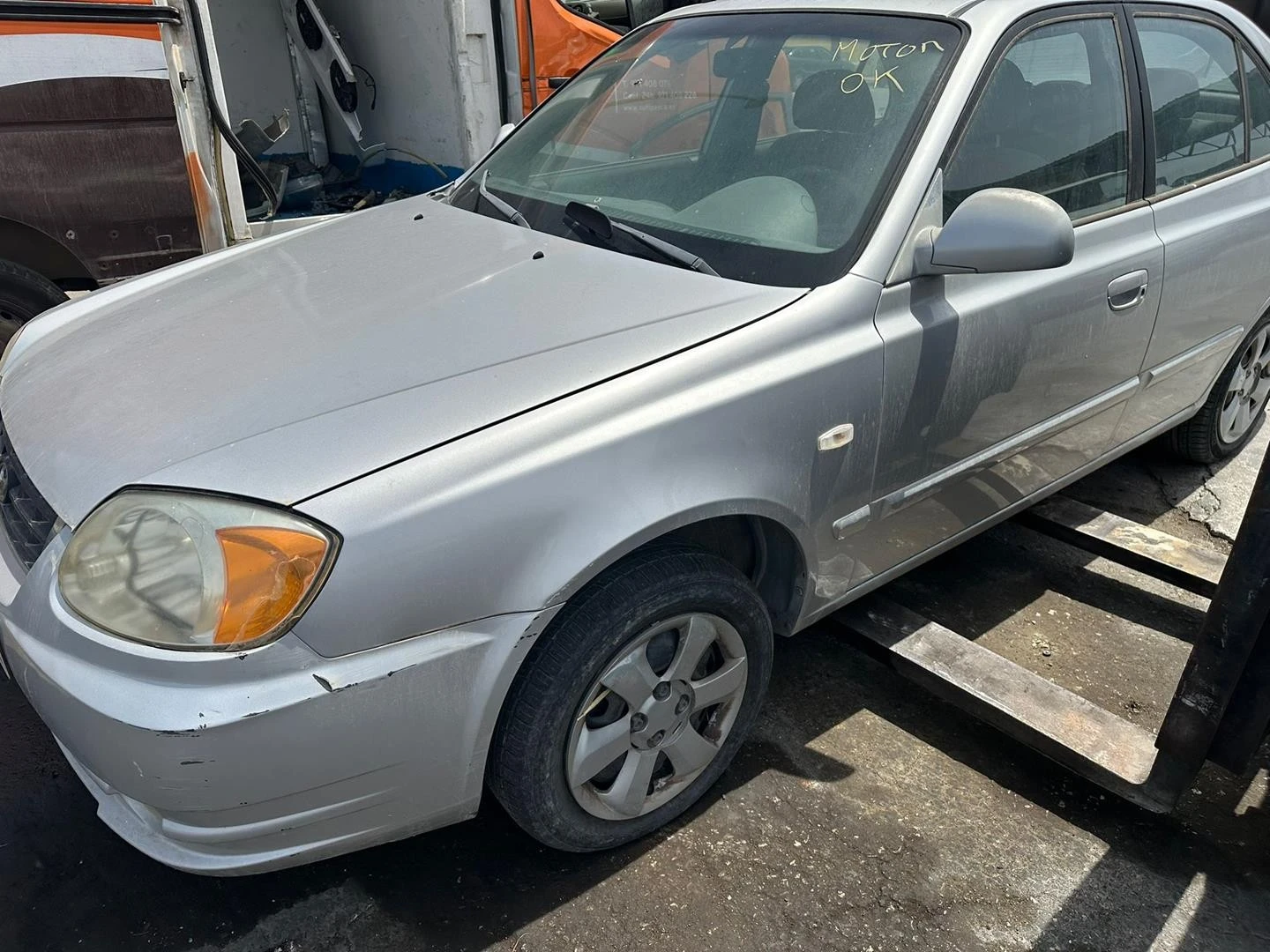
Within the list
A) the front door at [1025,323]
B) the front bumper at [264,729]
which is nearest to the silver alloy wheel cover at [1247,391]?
the front door at [1025,323]

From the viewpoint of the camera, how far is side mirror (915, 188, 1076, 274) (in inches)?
76.4

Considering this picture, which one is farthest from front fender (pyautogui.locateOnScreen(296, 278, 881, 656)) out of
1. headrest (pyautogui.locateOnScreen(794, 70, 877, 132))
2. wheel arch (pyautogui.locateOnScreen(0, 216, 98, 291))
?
wheel arch (pyautogui.locateOnScreen(0, 216, 98, 291))

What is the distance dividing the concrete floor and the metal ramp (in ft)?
0.54

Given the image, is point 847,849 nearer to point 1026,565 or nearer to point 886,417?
point 886,417

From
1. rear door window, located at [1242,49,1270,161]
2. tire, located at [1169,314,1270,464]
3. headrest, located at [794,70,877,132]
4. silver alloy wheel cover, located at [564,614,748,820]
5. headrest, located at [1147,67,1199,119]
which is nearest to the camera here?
silver alloy wheel cover, located at [564,614,748,820]

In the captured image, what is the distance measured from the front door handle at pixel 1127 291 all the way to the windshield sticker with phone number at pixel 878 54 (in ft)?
2.63

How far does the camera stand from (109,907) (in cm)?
195

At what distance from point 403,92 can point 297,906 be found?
5.27 meters

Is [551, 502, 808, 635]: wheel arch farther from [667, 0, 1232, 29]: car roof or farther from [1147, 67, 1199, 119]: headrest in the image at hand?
[1147, 67, 1199, 119]: headrest

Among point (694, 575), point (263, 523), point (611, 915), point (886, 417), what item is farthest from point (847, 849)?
point (263, 523)

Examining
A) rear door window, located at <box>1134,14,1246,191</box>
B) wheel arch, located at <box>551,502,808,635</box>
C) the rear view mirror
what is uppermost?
the rear view mirror

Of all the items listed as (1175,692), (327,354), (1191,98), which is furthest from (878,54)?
(1175,692)

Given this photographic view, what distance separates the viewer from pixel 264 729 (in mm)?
1449

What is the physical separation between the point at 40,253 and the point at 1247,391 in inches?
191
